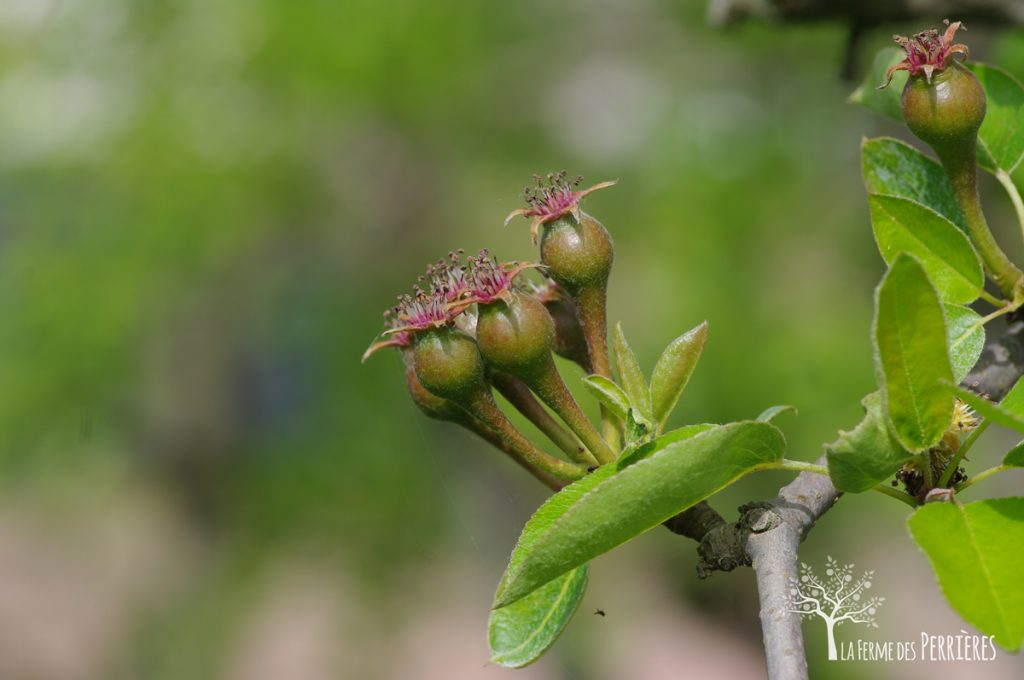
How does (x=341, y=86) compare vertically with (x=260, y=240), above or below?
above

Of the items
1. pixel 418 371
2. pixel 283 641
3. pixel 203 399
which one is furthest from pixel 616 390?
pixel 283 641

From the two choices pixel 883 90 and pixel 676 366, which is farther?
pixel 883 90

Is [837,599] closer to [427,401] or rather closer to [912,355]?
[912,355]

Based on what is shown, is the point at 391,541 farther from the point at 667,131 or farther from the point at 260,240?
the point at 667,131

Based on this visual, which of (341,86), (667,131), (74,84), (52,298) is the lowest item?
(667,131)

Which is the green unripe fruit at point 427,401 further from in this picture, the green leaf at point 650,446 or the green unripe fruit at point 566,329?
the green leaf at point 650,446

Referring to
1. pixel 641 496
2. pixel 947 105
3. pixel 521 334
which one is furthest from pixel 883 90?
pixel 641 496

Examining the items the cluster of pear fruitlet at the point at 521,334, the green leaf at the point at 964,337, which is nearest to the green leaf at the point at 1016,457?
the green leaf at the point at 964,337
